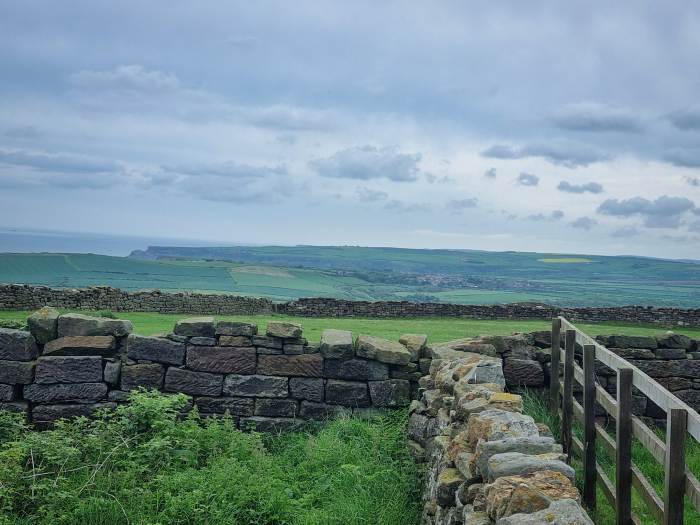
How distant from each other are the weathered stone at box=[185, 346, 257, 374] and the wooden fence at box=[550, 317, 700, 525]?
5.45m

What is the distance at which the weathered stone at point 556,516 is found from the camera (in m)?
4.14

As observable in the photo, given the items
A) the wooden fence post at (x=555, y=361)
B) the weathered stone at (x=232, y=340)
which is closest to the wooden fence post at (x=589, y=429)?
the wooden fence post at (x=555, y=361)

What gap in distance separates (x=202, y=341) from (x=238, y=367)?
77cm

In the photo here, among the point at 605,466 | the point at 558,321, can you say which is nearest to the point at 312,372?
the point at 558,321

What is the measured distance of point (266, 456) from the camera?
34.7 ft

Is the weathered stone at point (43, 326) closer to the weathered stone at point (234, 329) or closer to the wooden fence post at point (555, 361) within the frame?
the weathered stone at point (234, 329)

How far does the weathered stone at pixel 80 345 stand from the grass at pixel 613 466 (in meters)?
7.09

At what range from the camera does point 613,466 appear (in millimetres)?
9203

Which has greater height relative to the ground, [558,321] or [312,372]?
[558,321]

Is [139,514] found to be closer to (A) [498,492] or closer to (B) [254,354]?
(B) [254,354]

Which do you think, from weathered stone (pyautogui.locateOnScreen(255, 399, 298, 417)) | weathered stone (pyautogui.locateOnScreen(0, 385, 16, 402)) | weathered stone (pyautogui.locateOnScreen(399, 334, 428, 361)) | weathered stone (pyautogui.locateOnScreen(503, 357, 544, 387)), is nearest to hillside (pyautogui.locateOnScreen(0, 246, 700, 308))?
weathered stone (pyautogui.locateOnScreen(399, 334, 428, 361))

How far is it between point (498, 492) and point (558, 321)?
640 centimetres

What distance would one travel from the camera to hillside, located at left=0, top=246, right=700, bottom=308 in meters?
80.2

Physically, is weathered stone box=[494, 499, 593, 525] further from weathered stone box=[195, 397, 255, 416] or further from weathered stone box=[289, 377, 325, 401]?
weathered stone box=[195, 397, 255, 416]
